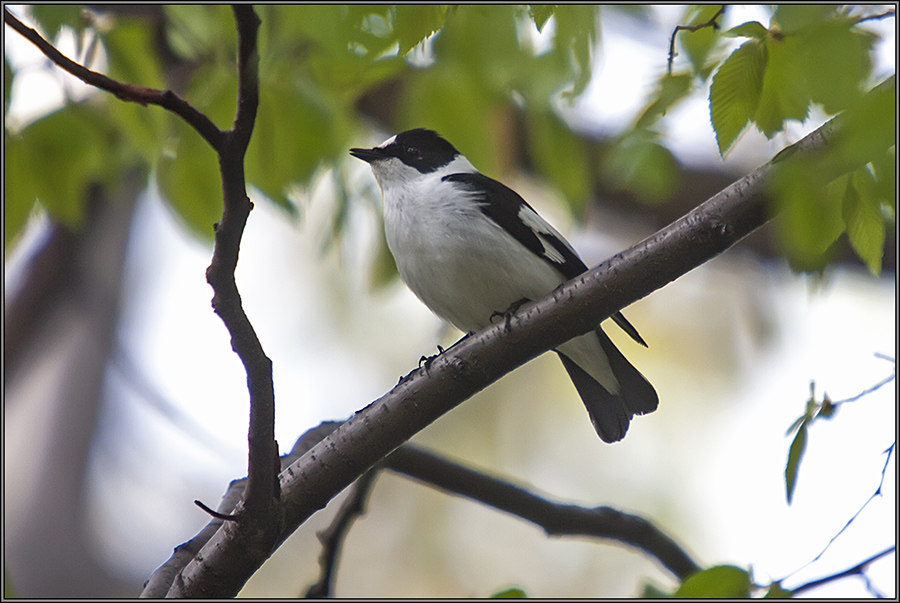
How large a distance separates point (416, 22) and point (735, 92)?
0.92 metres

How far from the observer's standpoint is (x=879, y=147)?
1.51 meters

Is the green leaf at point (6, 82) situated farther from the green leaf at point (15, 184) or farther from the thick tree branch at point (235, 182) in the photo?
the thick tree branch at point (235, 182)

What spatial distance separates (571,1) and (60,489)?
5.44 metres

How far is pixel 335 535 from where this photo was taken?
3.36 metres

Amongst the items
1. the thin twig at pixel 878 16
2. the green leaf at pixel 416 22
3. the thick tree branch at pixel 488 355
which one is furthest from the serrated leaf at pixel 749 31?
the green leaf at pixel 416 22

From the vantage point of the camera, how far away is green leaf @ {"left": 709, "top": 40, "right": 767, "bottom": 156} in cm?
205

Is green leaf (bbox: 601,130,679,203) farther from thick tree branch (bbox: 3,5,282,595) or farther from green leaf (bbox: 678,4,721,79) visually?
thick tree branch (bbox: 3,5,282,595)

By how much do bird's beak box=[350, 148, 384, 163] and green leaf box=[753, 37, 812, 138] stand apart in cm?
266

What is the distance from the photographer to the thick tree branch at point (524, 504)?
3.35m

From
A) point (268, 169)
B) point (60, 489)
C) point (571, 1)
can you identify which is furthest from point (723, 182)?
point (60, 489)

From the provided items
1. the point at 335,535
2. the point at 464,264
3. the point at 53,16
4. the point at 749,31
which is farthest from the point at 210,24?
the point at 749,31

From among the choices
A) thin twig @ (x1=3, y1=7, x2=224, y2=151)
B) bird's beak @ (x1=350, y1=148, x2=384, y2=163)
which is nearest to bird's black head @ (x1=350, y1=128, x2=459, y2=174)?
bird's beak @ (x1=350, y1=148, x2=384, y2=163)

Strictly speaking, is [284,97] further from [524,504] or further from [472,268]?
[524,504]

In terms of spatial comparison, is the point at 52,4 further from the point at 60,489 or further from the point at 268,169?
the point at 60,489
